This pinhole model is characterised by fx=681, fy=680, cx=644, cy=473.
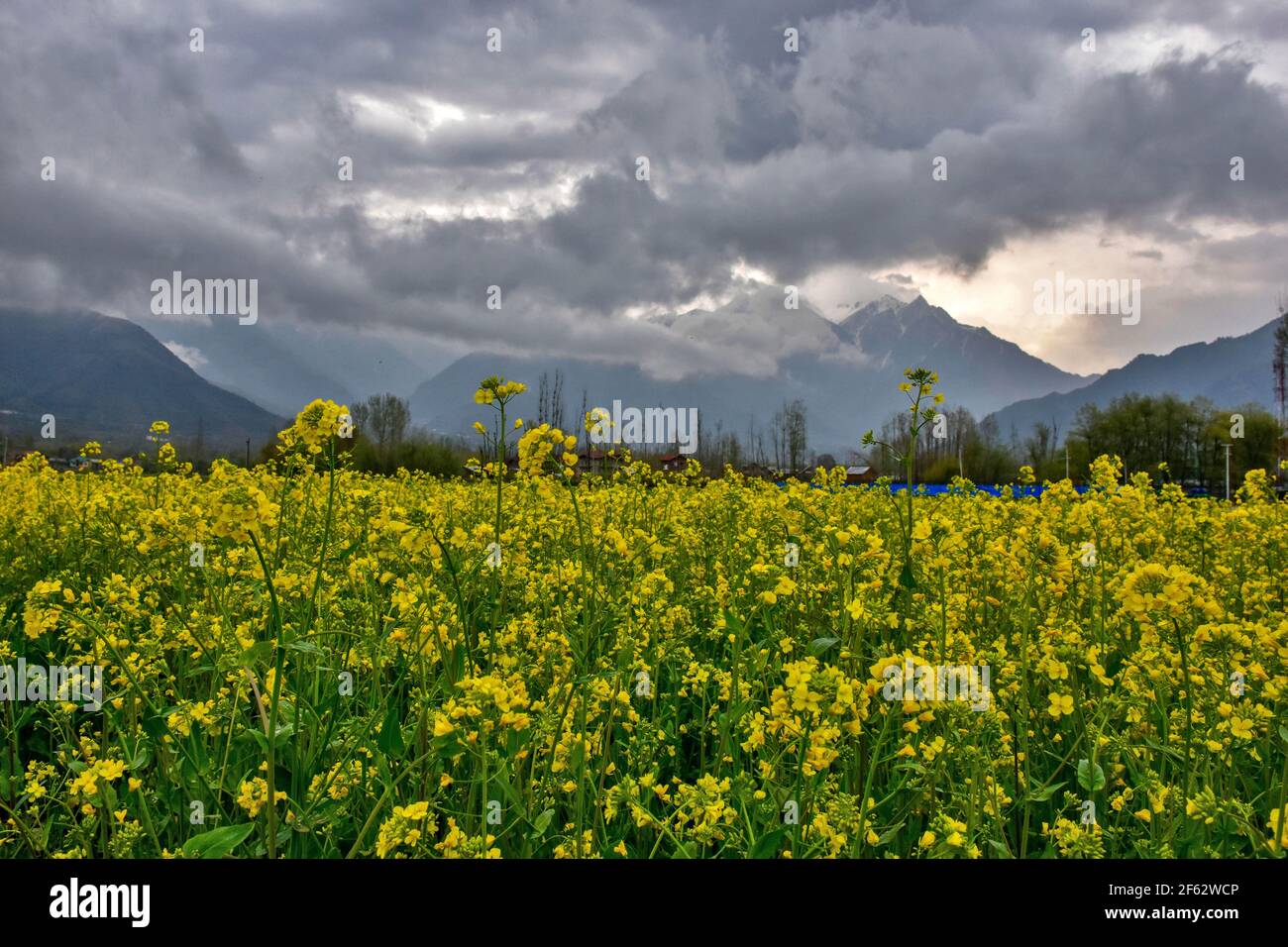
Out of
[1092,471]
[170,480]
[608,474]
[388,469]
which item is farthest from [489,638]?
[388,469]

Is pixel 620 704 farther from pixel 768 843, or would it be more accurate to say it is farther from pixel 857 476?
pixel 857 476

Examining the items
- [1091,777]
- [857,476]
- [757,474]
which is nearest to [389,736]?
[1091,777]

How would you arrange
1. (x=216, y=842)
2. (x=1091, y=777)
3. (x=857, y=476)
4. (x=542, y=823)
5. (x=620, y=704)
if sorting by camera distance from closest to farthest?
(x=216, y=842) → (x=542, y=823) → (x=1091, y=777) → (x=620, y=704) → (x=857, y=476)

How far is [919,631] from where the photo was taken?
4195mm

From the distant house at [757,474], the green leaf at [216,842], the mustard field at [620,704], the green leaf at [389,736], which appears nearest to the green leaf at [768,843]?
the mustard field at [620,704]

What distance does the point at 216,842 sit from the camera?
1792 millimetres

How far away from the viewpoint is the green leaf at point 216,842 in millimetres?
1726

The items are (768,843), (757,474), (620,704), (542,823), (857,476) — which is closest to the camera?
(768,843)

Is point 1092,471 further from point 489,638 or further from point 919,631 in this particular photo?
point 489,638

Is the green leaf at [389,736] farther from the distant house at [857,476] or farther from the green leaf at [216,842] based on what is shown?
the distant house at [857,476]

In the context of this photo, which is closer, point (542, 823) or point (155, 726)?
point (542, 823)

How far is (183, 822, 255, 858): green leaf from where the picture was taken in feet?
5.66

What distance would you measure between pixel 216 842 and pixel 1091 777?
2.84 m

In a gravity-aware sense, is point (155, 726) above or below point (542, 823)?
above
